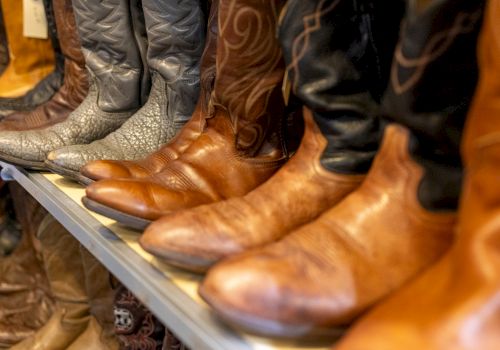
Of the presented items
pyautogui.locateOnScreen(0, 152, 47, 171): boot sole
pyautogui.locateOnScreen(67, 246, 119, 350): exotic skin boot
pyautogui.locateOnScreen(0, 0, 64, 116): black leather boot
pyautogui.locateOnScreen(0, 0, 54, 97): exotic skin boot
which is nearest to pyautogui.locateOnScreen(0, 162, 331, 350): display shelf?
pyautogui.locateOnScreen(0, 152, 47, 171): boot sole

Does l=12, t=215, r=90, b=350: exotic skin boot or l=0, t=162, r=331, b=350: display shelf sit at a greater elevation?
l=0, t=162, r=331, b=350: display shelf

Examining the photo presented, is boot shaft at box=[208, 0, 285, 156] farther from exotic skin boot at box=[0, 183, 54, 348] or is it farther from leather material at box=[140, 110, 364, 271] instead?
exotic skin boot at box=[0, 183, 54, 348]

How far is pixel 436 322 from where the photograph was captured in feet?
1.24

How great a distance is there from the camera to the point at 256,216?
2.01ft

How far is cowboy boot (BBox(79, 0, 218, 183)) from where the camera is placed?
2.80ft

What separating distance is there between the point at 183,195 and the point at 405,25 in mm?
400

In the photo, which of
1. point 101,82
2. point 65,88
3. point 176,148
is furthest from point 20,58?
point 176,148

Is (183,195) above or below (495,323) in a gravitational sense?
below

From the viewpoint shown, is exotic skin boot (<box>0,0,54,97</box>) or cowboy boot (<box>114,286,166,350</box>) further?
exotic skin boot (<box>0,0,54,97</box>)

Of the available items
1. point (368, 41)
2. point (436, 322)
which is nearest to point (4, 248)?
point (368, 41)

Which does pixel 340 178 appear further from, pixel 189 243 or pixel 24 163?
pixel 24 163

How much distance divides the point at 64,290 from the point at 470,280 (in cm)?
126

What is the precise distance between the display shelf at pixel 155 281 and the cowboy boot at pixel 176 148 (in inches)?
2.9

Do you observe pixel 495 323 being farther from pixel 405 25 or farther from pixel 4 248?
pixel 4 248
